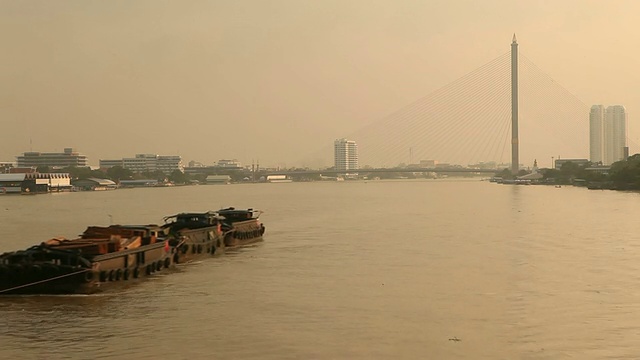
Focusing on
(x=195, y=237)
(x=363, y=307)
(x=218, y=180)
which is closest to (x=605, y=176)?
(x=195, y=237)

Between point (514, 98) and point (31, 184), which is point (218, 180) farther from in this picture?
point (514, 98)

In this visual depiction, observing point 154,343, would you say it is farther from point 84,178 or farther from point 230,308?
point 84,178

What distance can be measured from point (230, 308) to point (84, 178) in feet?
287

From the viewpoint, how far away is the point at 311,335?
30.8 ft

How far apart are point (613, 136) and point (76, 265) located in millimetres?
135995

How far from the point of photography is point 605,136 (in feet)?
450

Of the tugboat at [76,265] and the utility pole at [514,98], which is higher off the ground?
the utility pole at [514,98]

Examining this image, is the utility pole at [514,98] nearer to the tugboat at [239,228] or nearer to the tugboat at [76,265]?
the tugboat at [239,228]

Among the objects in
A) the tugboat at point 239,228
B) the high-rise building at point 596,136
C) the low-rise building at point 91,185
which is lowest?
the tugboat at point 239,228

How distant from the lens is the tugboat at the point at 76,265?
11867mm

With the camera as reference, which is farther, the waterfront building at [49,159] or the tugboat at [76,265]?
the waterfront building at [49,159]

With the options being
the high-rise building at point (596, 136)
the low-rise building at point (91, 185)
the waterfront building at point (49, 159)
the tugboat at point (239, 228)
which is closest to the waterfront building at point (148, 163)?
the waterfront building at point (49, 159)

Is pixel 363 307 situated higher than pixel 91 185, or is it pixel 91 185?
pixel 91 185

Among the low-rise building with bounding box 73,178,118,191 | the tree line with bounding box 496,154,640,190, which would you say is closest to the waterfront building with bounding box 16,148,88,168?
the low-rise building with bounding box 73,178,118,191
